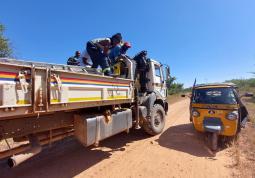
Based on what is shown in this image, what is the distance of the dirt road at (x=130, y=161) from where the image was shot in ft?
12.7

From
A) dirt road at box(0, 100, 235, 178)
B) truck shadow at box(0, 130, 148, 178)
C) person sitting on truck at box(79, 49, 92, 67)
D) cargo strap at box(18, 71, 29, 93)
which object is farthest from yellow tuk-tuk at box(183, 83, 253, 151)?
cargo strap at box(18, 71, 29, 93)

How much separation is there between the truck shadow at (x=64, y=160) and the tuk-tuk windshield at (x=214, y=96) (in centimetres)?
267

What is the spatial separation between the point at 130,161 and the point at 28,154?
224cm

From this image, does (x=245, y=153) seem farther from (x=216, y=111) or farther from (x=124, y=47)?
(x=124, y=47)

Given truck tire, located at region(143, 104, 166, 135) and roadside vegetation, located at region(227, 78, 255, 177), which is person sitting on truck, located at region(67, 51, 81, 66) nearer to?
truck tire, located at region(143, 104, 166, 135)

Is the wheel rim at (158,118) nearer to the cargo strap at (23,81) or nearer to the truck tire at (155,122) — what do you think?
the truck tire at (155,122)

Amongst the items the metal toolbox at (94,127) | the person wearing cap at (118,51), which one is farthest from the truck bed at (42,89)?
the person wearing cap at (118,51)

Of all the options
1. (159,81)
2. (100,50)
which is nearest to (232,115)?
(159,81)

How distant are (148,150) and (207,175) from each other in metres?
1.76

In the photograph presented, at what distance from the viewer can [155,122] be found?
6.77 meters

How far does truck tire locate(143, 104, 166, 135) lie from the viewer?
6285 millimetres

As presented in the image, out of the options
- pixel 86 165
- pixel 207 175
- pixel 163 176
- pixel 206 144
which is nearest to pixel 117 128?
pixel 86 165

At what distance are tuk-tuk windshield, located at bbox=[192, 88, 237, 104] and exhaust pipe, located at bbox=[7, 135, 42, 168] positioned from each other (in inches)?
192

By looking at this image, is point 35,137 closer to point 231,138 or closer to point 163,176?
point 163,176
